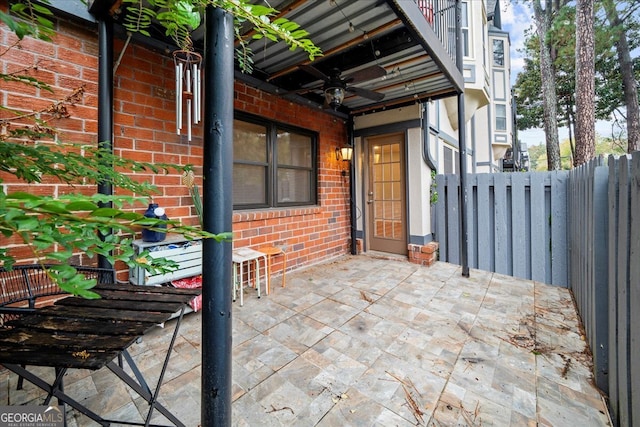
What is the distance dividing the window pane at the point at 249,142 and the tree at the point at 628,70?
30.0 feet

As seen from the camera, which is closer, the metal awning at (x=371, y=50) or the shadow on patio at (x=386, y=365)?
the shadow on patio at (x=386, y=365)

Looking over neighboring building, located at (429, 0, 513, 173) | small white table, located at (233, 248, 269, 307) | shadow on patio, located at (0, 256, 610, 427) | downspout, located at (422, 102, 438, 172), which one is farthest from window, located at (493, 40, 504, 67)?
small white table, located at (233, 248, 269, 307)

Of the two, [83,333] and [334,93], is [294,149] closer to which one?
[334,93]

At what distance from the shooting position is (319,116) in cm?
445

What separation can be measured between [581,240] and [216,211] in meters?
3.27

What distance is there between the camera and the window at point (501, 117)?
34.3 ft

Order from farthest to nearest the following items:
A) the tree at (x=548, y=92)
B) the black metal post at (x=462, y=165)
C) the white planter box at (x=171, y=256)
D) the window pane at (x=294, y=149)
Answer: the tree at (x=548, y=92) → the window pane at (x=294, y=149) → the black metal post at (x=462, y=165) → the white planter box at (x=171, y=256)

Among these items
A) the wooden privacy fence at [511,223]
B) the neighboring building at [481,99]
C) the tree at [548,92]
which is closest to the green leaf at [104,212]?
the wooden privacy fence at [511,223]

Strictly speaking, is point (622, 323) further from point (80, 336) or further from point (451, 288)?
point (80, 336)

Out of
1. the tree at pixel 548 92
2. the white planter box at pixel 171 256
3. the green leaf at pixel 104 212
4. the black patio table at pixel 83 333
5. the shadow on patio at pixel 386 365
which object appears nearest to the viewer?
the green leaf at pixel 104 212

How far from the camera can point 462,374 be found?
1.74 m

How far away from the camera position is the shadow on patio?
57.1 inches

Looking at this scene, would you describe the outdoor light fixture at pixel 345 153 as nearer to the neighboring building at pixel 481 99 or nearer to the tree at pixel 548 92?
the neighboring building at pixel 481 99

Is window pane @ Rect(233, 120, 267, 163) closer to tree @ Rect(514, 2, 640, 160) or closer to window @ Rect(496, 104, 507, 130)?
tree @ Rect(514, 2, 640, 160)
